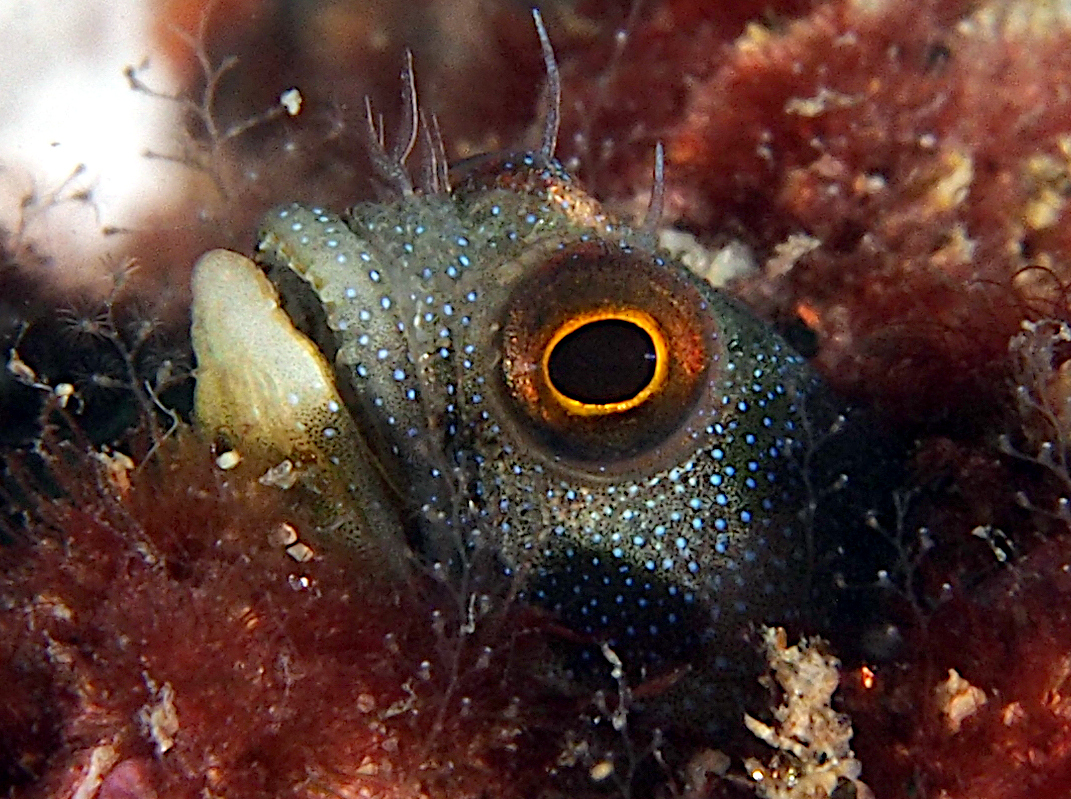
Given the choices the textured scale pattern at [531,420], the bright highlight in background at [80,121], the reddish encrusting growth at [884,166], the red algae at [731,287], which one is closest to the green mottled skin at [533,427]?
the textured scale pattern at [531,420]

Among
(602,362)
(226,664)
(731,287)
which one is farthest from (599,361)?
(731,287)

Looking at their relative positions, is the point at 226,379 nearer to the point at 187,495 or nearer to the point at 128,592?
the point at 187,495

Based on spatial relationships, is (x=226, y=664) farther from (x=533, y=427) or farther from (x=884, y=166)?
(x=884, y=166)

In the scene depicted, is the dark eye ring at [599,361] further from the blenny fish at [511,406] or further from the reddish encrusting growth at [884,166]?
the reddish encrusting growth at [884,166]

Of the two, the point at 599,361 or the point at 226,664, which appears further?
the point at 599,361

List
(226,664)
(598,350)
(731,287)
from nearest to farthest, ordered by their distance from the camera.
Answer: (226,664), (598,350), (731,287)

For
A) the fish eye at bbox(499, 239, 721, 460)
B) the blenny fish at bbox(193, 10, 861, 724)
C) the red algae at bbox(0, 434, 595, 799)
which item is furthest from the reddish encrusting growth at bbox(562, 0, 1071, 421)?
the red algae at bbox(0, 434, 595, 799)
